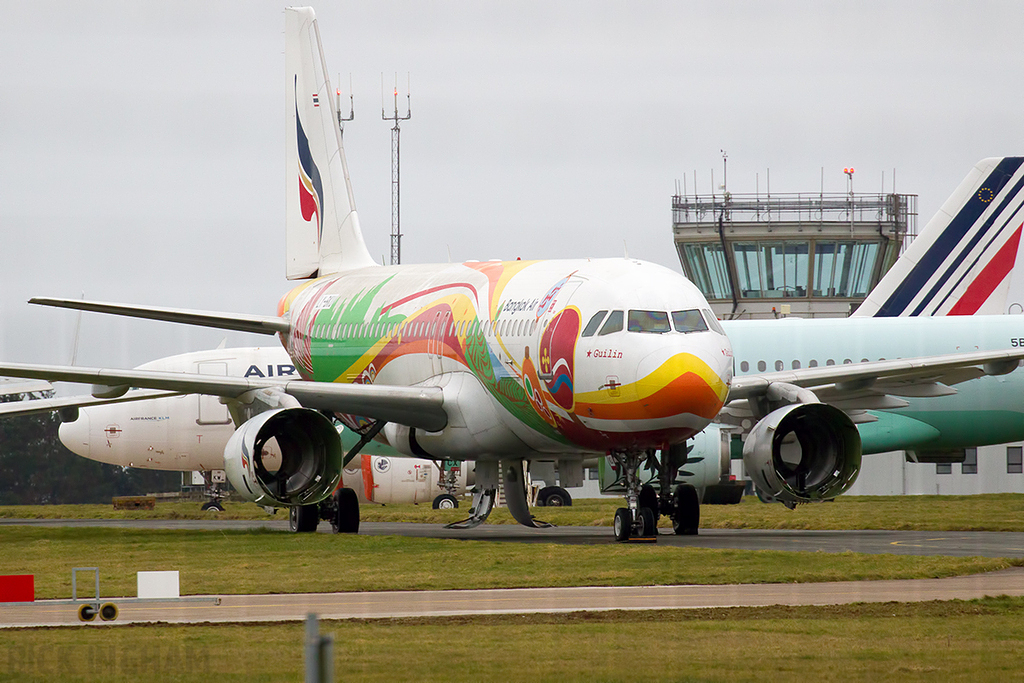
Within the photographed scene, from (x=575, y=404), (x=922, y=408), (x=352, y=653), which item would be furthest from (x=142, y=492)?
(x=352, y=653)

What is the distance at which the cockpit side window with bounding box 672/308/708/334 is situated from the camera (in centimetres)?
2273

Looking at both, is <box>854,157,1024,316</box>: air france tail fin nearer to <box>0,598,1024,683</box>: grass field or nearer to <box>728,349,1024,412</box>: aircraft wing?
<box>728,349,1024,412</box>: aircraft wing

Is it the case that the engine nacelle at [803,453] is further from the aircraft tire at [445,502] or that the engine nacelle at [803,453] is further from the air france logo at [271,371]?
the air france logo at [271,371]

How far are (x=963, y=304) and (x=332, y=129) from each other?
20524mm

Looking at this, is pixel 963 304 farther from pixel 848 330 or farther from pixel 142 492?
pixel 142 492

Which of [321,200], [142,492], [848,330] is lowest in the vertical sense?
[142,492]

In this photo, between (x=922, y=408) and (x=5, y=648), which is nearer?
(x=5, y=648)

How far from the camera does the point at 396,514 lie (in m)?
39.7

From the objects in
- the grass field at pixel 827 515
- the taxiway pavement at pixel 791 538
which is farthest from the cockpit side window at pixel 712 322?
the grass field at pixel 827 515

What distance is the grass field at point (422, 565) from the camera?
17.5 meters

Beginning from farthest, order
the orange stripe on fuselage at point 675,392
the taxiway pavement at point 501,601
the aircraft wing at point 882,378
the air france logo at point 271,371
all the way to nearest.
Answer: the air france logo at point 271,371, the aircraft wing at point 882,378, the orange stripe on fuselage at point 675,392, the taxiway pavement at point 501,601

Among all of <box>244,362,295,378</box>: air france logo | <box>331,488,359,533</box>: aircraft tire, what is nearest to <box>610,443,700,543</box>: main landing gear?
<box>331,488,359,533</box>: aircraft tire

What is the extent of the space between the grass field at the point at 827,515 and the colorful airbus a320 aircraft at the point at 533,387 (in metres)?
2.49

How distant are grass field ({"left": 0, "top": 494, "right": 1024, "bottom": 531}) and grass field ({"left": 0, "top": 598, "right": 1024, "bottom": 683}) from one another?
15.2 m
